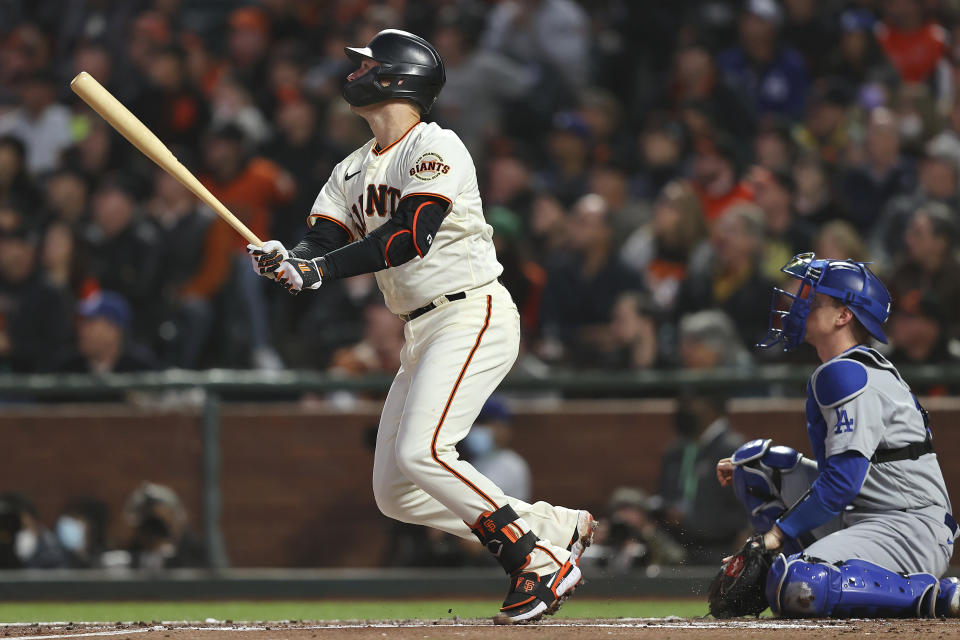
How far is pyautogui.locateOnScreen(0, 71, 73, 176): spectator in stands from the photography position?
1178cm

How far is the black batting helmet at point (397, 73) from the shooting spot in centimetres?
515

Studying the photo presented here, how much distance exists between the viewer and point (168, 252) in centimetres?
999

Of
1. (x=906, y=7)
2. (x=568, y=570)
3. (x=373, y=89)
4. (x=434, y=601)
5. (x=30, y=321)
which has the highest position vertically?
(x=906, y=7)

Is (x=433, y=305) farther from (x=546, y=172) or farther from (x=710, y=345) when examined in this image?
(x=546, y=172)

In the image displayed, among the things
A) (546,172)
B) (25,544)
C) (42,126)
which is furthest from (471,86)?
(25,544)

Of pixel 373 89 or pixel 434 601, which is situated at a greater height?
pixel 373 89

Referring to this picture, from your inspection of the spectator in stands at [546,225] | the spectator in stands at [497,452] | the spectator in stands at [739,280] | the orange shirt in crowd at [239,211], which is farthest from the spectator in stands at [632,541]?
the orange shirt in crowd at [239,211]

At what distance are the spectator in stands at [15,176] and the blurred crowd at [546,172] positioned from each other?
2 centimetres

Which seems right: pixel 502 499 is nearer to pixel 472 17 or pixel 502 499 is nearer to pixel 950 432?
pixel 950 432

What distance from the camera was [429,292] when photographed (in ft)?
16.6

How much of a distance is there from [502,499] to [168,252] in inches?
219

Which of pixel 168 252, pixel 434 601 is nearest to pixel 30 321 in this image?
pixel 168 252

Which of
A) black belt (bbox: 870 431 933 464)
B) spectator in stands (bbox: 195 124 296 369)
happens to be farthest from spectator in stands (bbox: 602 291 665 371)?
black belt (bbox: 870 431 933 464)

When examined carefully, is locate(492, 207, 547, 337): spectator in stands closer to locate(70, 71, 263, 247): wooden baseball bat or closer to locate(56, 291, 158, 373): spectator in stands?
locate(56, 291, 158, 373): spectator in stands
